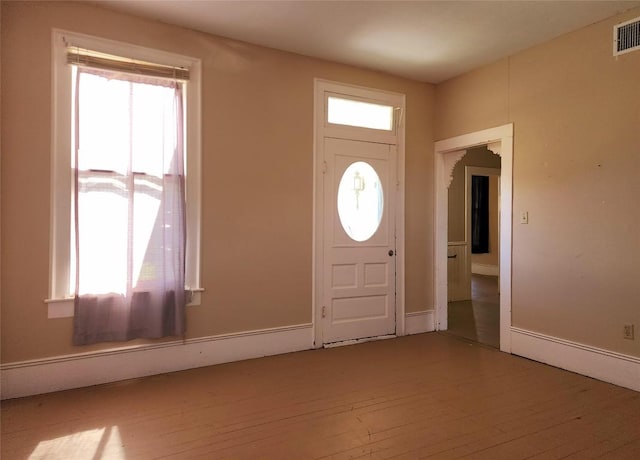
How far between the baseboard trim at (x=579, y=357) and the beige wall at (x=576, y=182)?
0.21 ft

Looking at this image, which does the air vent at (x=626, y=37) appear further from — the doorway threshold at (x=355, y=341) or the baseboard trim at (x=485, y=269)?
the baseboard trim at (x=485, y=269)

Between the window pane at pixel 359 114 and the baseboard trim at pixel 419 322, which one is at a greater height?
the window pane at pixel 359 114

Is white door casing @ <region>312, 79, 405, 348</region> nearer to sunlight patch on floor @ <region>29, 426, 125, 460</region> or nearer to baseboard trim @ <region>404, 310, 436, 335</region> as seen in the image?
baseboard trim @ <region>404, 310, 436, 335</region>

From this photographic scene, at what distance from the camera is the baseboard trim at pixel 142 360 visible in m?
2.81

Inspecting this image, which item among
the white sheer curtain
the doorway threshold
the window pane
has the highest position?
the window pane

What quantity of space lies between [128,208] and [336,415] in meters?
2.21

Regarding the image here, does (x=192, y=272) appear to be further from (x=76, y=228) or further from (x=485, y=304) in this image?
(x=485, y=304)

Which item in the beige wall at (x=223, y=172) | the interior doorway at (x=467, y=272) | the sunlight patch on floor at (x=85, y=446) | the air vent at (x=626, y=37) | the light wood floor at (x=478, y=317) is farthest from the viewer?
the interior doorway at (x=467, y=272)

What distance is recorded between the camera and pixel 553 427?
93.5 inches

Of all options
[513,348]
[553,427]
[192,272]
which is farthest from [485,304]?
[192,272]

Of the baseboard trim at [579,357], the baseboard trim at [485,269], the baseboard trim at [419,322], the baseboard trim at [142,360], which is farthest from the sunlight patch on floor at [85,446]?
the baseboard trim at [485,269]

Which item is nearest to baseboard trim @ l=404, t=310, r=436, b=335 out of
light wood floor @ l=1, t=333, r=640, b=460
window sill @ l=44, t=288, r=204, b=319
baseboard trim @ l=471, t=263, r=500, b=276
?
light wood floor @ l=1, t=333, r=640, b=460

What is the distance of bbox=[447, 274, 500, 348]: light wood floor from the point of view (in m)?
4.44

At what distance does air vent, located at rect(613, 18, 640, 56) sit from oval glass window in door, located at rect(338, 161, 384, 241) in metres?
2.30
